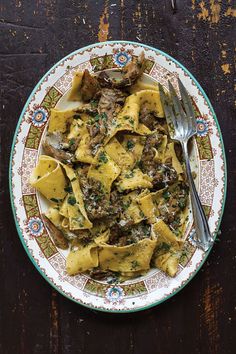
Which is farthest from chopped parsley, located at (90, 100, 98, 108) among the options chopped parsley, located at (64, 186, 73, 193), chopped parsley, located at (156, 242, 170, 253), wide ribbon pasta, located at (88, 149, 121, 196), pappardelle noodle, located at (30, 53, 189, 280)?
chopped parsley, located at (156, 242, 170, 253)

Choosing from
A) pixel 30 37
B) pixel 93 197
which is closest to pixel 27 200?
pixel 93 197

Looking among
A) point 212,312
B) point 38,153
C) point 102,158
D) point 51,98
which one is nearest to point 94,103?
point 51,98

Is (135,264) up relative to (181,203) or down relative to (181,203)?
down

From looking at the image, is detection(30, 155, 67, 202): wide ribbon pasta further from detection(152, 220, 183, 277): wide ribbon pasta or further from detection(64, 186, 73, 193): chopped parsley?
detection(152, 220, 183, 277): wide ribbon pasta

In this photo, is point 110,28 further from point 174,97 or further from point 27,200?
point 27,200

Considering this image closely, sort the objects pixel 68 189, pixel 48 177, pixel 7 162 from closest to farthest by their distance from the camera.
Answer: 1. pixel 48 177
2. pixel 68 189
3. pixel 7 162

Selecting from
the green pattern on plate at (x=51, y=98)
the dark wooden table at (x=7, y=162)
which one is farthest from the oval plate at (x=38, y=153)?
the dark wooden table at (x=7, y=162)

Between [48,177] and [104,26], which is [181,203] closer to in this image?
[48,177]
